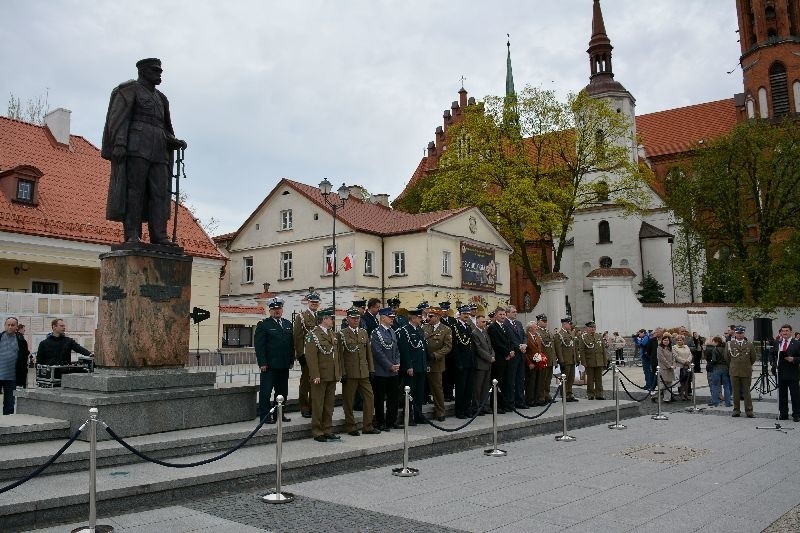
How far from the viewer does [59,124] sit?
80.0ft

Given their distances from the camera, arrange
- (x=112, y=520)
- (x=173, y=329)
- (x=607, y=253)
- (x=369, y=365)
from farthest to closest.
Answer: (x=607, y=253) < (x=369, y=365) < (x=173, y=329) < (x=112, y=520)

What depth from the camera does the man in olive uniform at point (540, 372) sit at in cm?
1360

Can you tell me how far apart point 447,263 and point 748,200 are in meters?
18.4

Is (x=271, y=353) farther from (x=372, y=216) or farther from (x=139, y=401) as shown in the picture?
(x=372, y=216)

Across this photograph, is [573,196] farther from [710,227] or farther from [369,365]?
[369,365]

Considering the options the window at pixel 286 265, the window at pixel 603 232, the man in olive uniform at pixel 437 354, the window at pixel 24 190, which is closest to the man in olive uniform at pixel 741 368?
the man in olive uniform at pixel 437 354

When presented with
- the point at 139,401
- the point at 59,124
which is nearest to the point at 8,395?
the point at 139,401

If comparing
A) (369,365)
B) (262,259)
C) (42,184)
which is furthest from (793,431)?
(262,259)

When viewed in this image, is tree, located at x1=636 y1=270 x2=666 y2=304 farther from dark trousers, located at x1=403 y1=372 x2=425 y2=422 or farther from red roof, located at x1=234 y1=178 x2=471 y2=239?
dark trousers, located at x1=403 y1=372 x2=425 y2=422

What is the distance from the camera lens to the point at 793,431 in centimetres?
1137

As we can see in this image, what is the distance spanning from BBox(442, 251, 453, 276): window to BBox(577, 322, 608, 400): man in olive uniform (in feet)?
69.8

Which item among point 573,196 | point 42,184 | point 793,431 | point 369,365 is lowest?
point 793,431

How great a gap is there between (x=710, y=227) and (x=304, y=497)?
38.2 metres

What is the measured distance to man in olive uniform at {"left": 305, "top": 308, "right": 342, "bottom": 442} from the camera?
353 inches
